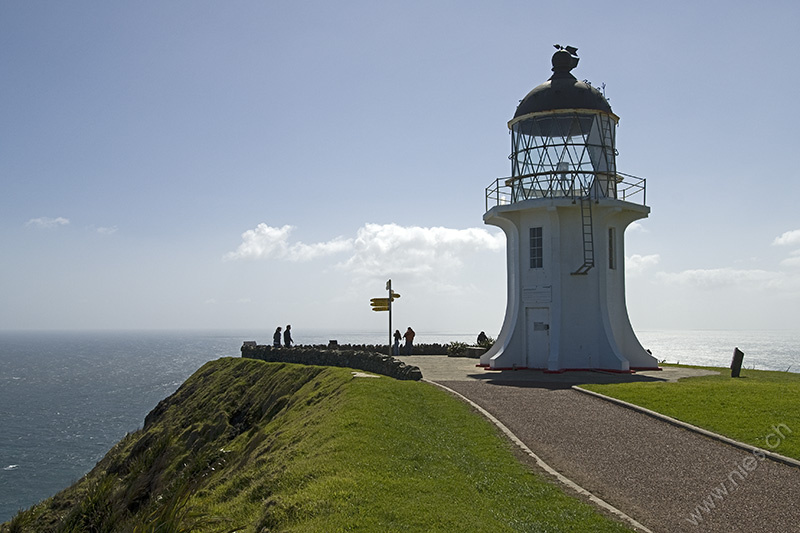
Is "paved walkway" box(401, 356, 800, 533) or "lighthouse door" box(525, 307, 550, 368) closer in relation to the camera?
"paved walkway" box(401, 356, 800, 533)

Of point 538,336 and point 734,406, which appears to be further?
point 538,336

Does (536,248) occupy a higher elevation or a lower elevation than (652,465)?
higher

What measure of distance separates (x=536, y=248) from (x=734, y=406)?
41.2 feet

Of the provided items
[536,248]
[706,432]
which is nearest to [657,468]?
[706,432]

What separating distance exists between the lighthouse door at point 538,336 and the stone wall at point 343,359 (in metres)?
6.17

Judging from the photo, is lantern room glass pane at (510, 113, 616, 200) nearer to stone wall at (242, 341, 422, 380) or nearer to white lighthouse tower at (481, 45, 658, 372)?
white lighthouse tower at (481, 45, 658, 372)

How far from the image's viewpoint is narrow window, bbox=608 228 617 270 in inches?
1105

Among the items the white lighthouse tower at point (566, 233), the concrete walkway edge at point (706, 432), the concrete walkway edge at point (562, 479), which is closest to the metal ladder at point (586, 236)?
the white lighthouse tower at point (566, 233)

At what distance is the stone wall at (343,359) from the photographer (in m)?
22.4

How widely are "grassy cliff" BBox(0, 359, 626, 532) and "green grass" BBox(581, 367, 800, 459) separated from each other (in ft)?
15.3

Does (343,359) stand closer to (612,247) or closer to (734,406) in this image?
(612,247)

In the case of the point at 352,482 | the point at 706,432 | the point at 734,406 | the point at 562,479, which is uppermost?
the point at 734,406

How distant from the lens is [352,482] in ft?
31.4

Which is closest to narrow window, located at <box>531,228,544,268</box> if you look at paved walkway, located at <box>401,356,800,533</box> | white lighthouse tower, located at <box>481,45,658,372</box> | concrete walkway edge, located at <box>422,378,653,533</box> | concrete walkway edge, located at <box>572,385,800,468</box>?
white lighthouse tower, located at <box>481,45,658,372</box>
